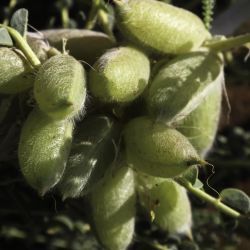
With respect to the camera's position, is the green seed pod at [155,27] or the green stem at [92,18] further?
the green stem at [92,18]

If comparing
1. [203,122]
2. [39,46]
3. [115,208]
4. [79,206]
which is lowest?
[79,206]

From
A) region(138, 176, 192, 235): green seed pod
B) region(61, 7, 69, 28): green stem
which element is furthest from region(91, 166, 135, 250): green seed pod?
region(61, 7, 69, 28): green stem

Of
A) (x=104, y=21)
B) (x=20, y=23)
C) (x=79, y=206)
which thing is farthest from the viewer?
(x=79, y=206)

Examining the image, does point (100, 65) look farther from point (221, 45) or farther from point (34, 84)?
point (221, 45)

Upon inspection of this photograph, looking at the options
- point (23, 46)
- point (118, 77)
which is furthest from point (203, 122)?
point (23, 46)

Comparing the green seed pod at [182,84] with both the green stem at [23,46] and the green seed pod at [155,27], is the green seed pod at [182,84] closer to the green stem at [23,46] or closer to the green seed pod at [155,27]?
the green seed pod at [155,27]

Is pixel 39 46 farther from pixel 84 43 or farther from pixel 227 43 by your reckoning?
pixel 227 43

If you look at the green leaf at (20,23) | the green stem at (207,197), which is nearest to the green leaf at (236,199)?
the green stem at (207,197)
